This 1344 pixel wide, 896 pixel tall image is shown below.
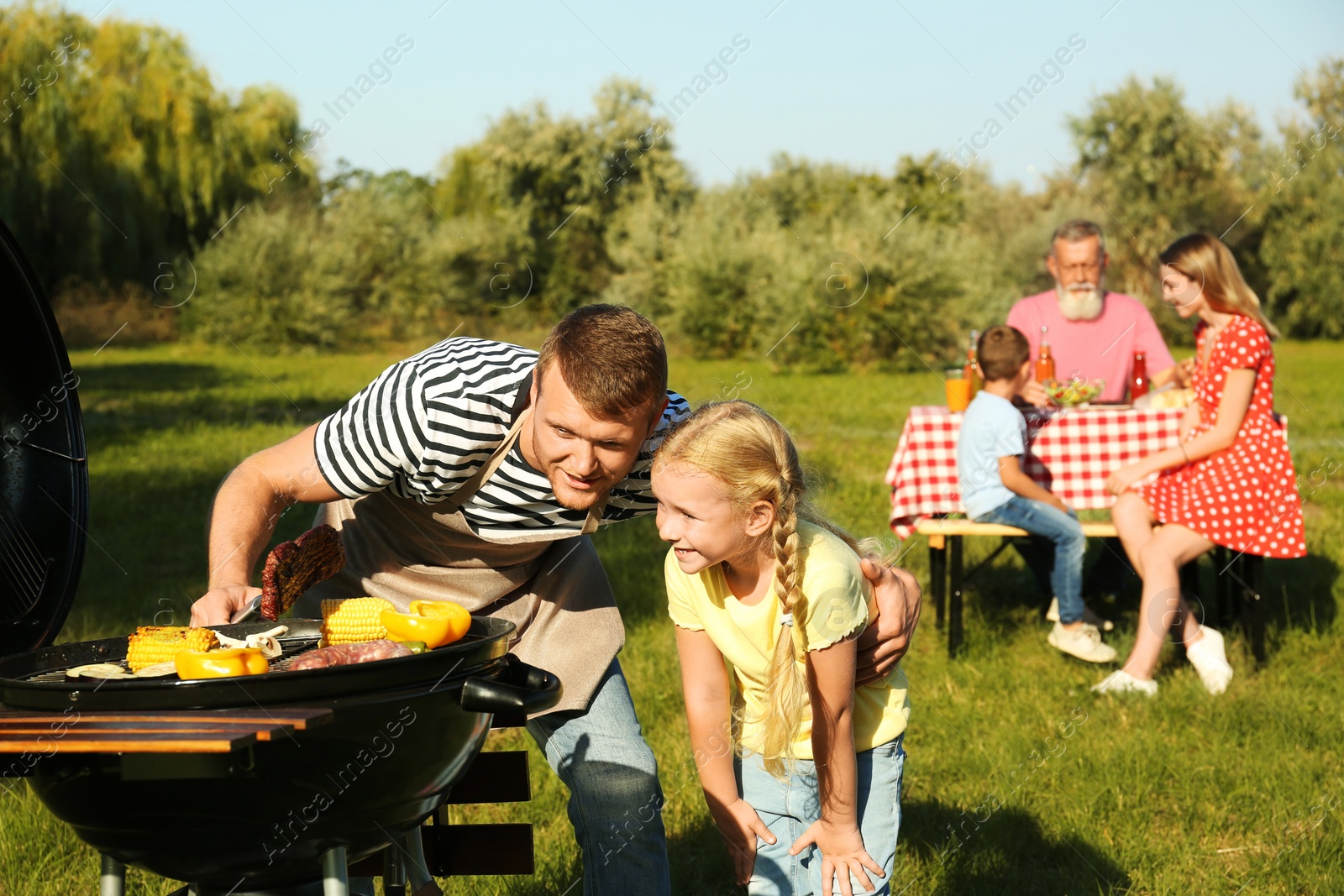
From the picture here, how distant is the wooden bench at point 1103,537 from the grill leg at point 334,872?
4.14m

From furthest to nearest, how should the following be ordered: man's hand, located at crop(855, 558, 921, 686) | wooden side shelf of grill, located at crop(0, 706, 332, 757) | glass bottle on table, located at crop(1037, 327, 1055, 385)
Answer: glass bottle on table, located at crop(1037, 327, 1055, 385), man's hand, located at crop(855, 558, 921, 686), wooden side shelf of grill, located at crop(0, 706, 332, 757)

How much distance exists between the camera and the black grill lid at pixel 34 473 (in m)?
2.51

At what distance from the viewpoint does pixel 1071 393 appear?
20.8 feet

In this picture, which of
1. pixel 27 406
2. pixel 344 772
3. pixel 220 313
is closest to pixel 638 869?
→ pixel 344 772

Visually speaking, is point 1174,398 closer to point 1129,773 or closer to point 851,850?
point 1129,773

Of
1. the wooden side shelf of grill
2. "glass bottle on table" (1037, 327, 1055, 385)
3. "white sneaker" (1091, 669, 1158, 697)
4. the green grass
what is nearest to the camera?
the wooden side shelf of grill

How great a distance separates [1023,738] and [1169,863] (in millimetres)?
936

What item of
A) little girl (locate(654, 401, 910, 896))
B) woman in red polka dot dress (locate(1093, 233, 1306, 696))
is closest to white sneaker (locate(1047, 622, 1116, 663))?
woman in red polka dot dress (locate(1093, 233, 1306, 696))

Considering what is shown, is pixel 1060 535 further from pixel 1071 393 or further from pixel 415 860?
pixel 415 860

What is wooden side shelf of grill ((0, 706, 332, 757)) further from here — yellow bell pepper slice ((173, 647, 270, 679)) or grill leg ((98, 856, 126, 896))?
grill leg ((98, 856, 126, 896))

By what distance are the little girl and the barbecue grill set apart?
452mm

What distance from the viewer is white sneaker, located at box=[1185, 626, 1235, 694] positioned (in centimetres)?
526

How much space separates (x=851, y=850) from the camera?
2.50 metres

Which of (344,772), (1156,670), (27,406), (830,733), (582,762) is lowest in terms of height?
(1156,670)
